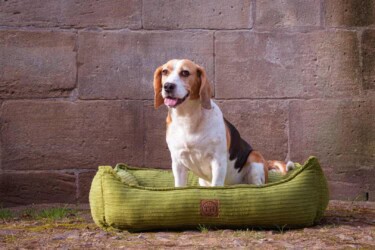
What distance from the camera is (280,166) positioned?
567cm

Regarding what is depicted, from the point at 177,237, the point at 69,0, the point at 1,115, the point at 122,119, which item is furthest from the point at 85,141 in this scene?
the point at 177,237

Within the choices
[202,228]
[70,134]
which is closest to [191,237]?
[202,228]

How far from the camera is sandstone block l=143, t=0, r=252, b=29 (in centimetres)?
615

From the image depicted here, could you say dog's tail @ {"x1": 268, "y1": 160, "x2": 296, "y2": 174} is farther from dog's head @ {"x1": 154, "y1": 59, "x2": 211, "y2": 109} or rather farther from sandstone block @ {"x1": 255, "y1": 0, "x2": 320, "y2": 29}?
sandstone block @ {"x1": 255, "y1": 0, "x2": 320, "y2": 29}

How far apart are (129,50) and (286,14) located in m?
1.40

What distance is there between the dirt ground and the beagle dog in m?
0.62

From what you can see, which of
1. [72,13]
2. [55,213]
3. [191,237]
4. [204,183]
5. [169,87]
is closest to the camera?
[191,237]

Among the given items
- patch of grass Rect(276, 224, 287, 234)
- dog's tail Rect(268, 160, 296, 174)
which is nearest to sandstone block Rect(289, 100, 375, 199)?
dog's tail Rect(268, 160, 296, 174)

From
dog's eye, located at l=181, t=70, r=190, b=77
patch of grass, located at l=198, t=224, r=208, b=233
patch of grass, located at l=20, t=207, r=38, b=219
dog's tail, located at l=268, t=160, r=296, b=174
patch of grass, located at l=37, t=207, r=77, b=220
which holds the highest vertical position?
dog's eye, located at l=181, t=70, r=190, b=77

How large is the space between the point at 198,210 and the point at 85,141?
6.70ft

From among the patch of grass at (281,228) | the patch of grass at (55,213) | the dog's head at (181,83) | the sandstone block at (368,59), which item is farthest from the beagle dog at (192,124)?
the sandstone block at (368,59)

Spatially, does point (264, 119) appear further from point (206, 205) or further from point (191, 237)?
point (191, 237)

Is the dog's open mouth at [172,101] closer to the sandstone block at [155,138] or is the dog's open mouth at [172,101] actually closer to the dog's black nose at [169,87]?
the dog's black nose at [169,87]

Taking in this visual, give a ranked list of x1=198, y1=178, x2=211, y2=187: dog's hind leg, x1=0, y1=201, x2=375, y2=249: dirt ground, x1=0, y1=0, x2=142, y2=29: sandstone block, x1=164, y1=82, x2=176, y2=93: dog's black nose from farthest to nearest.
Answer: x1=0, y1=0, x2=142, y2=29: sandstone block, x1=198, y1=178, x2=211, y2=187: dog's hind leg, x1=164, y1=82, x2=176, y2=93: dog's black nose, x1=0, y1=201, x2=375, y2=249: dirt ground
